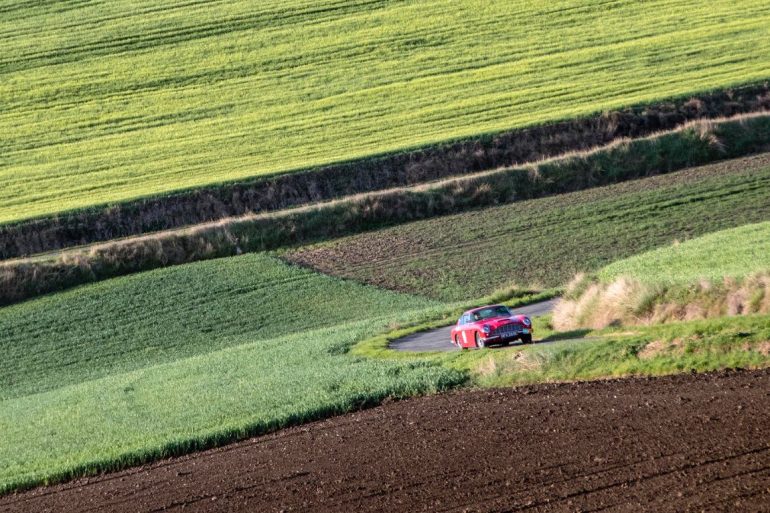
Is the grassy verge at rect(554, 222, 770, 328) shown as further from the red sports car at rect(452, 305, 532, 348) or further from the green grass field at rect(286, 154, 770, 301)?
the green grass field at rect(286, 154, 770, 301)

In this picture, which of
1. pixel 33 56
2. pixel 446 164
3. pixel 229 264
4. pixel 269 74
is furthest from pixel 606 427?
pixel 33 56

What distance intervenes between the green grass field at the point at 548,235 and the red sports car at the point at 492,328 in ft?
30.0

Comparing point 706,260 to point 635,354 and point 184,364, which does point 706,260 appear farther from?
point 184,364

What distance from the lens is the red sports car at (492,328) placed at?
25.4 m

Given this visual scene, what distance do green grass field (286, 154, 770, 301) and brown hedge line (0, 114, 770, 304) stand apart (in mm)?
924

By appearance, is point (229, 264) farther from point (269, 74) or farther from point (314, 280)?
Result: point (269, 74)

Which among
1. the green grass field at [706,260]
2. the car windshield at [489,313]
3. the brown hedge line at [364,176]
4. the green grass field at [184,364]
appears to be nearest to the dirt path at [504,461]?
the green grass field at [184,364]

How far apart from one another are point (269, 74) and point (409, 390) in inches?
1647

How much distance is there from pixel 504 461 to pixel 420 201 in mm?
30477

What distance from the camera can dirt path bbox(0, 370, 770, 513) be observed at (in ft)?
40.8

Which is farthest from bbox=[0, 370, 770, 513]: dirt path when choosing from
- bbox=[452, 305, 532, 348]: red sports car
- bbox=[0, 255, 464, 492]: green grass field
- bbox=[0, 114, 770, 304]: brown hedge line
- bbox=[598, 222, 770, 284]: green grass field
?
bbox=[0, 114, 770, 304]: brown hedge line

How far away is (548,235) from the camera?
132 feet

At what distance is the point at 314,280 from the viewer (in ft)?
128

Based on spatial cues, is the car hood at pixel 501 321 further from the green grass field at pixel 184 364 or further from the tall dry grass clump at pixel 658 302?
the green grass field at pixel 184 364
